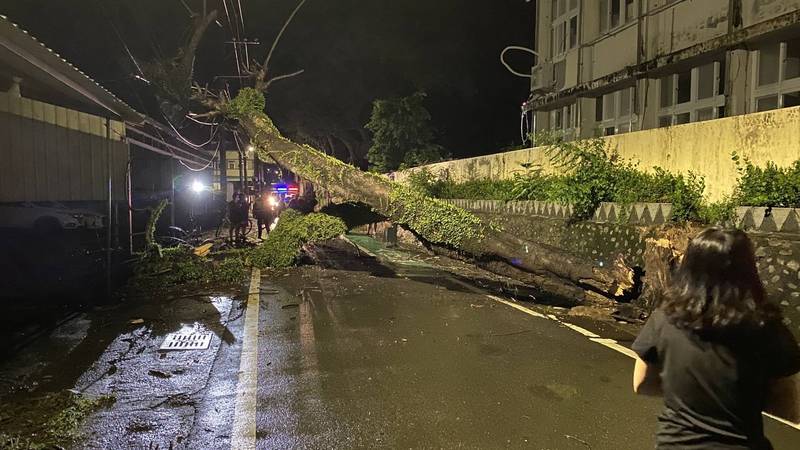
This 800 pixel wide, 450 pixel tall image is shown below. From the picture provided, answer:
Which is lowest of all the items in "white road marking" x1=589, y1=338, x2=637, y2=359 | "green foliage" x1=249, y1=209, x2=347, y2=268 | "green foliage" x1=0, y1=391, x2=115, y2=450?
"green foliage" x1=0, y1=391, x2=115, y2=450

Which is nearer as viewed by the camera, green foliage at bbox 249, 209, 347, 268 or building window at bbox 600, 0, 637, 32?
green foliage at bbox 249, 209, 347, 268

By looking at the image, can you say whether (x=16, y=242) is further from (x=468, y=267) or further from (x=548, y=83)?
(x=548, y=83)

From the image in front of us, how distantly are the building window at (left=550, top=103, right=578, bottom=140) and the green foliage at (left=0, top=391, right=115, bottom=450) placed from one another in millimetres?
14657

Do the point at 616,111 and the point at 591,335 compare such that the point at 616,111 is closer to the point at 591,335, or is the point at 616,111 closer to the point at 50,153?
the point at 591,335

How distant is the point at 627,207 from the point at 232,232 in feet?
38.9

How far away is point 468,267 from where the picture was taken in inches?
497

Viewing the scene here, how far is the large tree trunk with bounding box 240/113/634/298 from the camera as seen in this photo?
8.20 metres

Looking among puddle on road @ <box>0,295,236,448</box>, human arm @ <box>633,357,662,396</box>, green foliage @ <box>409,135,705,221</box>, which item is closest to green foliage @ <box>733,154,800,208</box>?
green foliage @ <box>409,135,705,221</box>

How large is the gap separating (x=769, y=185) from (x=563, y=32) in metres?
13.1

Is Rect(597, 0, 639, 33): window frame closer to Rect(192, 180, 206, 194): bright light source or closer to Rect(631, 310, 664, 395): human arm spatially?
Rect(631, 310, 664, 395): human arm

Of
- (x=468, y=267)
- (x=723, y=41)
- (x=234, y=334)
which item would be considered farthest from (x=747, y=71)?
(x=234, y=334)

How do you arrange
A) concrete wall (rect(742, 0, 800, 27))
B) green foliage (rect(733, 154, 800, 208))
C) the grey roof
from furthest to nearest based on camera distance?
concrete wall (rect(742, 0, 800, 27)) < green foliage (rect(733, 154, 800, 208)) < the grey roof

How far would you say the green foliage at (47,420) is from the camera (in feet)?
11.7

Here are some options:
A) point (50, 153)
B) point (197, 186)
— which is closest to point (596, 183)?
point (50, 153)
